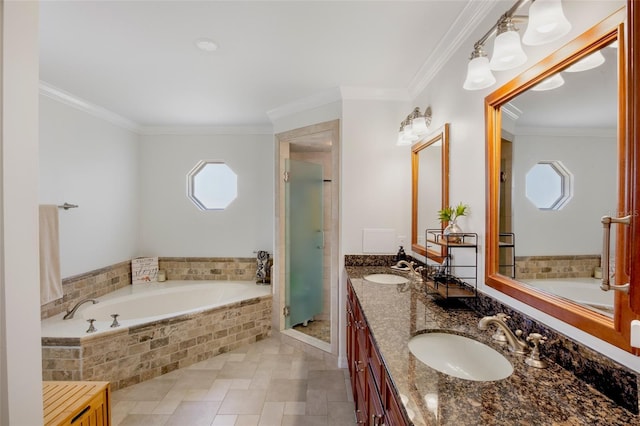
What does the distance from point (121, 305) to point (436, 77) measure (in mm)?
3763

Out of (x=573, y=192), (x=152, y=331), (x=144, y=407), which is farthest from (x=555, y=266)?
(x=152, y=331)

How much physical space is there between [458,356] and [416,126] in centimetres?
159

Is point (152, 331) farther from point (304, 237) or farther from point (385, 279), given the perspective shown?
point (385, 279)

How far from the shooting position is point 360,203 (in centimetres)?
262

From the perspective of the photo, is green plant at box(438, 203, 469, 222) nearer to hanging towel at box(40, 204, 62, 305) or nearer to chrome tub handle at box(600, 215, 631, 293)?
chrome tub handle at box(600, 215, 631, 293)

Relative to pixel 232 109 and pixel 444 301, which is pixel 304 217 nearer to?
pixel 232 109

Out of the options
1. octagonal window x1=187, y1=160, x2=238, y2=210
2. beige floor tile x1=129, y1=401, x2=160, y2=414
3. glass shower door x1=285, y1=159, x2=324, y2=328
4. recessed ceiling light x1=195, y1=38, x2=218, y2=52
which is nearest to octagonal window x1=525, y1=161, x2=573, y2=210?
recessed ceiling light x1=195, y1=38, x2=218, y2=52

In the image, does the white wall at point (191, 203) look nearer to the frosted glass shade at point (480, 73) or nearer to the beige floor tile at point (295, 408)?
the beige floor tile at point (295, 408)

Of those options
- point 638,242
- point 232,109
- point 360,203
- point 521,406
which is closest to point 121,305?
point 232,109

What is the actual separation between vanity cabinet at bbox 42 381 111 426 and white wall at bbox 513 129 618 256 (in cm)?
205

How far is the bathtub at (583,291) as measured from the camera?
827mm

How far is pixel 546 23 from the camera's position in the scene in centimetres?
89

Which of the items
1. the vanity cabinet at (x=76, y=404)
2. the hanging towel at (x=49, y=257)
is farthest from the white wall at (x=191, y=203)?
the vanity cabinet at (x=76, y=404)

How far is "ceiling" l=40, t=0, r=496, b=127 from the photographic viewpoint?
5.04ft
